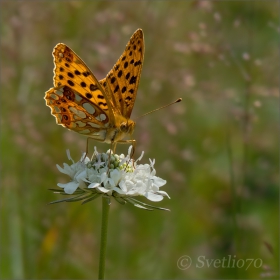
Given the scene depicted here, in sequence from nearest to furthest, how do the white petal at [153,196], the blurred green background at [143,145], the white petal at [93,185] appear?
the white petal at [93,185] < the white petal at [153,196] < the blurred green background at [143,145]

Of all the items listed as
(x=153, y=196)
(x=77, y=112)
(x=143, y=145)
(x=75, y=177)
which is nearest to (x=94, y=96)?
(x=77, y=112)

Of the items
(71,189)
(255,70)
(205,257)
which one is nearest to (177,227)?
(205,257)

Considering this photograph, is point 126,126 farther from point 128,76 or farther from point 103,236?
point 103,236

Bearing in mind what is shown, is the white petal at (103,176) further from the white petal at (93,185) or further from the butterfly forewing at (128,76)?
the butterfly forewing at (128,76)

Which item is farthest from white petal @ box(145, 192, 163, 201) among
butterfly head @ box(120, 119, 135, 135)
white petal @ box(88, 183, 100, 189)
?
butterfly head @ box(120, 119, 135, 135)

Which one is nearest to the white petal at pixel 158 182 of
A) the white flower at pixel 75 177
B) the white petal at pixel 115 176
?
the white petal at pixel 115 176

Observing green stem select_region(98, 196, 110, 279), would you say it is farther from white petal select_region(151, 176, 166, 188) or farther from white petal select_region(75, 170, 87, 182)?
white petal select_region(151, 176, 166, 188)
